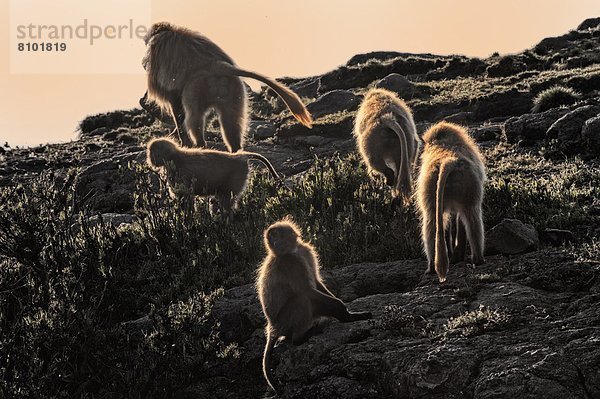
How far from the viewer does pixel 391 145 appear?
8914 mm

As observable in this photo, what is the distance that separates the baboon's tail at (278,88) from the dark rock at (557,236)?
398 centimetres

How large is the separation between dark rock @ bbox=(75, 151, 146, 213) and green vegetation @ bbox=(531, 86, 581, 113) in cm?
917

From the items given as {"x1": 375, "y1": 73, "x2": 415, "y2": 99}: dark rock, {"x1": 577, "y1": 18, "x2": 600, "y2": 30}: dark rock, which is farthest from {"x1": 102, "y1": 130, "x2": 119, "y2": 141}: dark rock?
{"x1": 577, "y1": 18, "x2": 600, "y2": 30}: dark rock

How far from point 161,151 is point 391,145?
293 centimetres

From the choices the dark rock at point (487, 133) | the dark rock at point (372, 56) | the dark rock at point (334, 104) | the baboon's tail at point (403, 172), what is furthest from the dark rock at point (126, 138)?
the dark rock at point (372, 56)

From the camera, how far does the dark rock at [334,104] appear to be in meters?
21.1

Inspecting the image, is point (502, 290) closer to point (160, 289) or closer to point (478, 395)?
point (478, 395)

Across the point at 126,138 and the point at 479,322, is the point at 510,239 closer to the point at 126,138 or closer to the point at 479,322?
the point at 479,322

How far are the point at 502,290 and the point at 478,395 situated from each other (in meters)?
1.58

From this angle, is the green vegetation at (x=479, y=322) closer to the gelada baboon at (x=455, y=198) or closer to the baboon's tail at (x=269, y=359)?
the gelada baboon at (x=455, y=198)

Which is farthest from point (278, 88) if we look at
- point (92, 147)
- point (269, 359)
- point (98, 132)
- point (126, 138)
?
point (98, 132)

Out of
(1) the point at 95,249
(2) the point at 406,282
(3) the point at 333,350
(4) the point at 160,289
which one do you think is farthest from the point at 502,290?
(1) the point at 95,249

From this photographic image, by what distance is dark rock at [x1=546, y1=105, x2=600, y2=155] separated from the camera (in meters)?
12.1

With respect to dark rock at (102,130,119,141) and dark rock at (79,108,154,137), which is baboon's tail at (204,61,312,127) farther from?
dark rock at (79,108,154,137)
